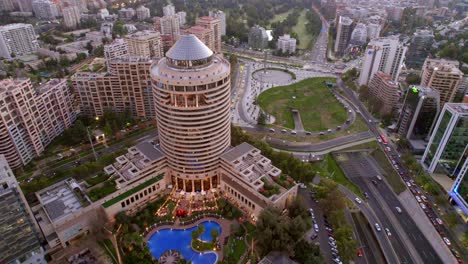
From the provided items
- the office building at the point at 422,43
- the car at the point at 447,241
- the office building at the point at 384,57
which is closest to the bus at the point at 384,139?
the office building at the point at 384,57

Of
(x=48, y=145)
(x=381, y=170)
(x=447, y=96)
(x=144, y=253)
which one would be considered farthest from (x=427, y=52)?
(x=48, y=145)

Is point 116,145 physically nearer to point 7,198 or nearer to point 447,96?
point 7,198

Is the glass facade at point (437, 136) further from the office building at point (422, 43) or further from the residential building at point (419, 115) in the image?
the office building at point (422, 43)

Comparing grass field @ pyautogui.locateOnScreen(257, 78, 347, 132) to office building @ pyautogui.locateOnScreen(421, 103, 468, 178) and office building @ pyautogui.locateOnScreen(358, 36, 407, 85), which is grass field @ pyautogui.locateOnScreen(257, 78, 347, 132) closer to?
office building @ pyautogui.locateOnScreen(358, 36, 407, 85)

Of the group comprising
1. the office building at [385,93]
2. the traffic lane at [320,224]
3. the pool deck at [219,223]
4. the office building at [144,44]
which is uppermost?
the office building at [144,44]

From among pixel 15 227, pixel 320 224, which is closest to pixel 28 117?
pixel 15 227

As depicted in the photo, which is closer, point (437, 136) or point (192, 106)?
point (192, 106)

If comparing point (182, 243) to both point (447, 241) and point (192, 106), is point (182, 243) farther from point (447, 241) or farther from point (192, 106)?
point (447, 241)
